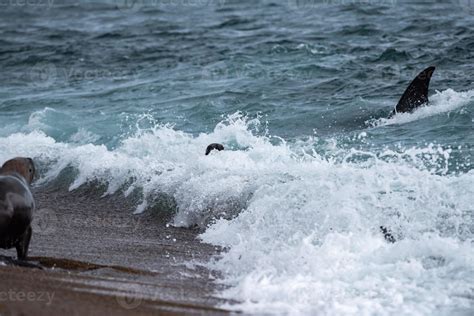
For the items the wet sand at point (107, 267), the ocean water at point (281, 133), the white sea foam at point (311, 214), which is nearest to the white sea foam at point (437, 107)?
the ocean water at point (281, 133)

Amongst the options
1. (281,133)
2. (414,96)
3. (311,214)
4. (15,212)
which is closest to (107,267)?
(15,212)

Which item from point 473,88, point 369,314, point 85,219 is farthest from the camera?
point 473,88

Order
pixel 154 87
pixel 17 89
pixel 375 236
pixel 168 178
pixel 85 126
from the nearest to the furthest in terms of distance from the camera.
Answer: pixel 375 236, pixel 168 178, pixel 85 126, pixel 154 87, pixel 17 89

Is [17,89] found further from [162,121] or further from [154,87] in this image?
[162,121]

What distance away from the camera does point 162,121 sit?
14.3 meters

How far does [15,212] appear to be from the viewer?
625 cm

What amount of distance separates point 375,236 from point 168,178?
11.0ft

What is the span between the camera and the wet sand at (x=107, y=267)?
526cm

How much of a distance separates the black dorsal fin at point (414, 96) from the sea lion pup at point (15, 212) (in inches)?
284

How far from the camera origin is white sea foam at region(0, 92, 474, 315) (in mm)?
5994

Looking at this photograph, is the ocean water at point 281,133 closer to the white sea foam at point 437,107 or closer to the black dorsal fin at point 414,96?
the white sea foam at point 437,107

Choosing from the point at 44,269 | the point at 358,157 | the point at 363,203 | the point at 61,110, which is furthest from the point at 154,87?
the point at 44,269

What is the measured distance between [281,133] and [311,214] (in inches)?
192

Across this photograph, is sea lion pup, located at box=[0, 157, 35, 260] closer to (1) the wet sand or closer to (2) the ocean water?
(1) the wet sand
